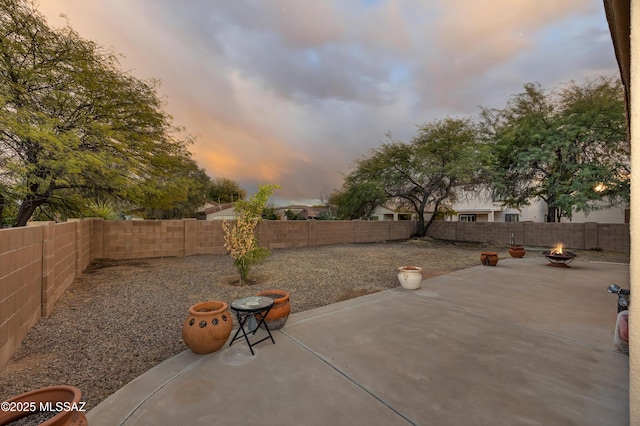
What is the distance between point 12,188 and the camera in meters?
8.69

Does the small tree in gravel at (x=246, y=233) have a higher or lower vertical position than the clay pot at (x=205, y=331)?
higher

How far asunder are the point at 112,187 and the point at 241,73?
7310mm

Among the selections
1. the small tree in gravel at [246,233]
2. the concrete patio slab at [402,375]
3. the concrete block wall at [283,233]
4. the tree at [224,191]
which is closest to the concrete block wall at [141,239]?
the concrete block wall at [283,233]

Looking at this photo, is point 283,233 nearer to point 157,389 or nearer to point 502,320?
point 502,320

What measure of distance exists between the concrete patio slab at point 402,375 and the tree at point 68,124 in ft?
29.0

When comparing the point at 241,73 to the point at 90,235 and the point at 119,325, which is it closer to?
→ the point at 90,235

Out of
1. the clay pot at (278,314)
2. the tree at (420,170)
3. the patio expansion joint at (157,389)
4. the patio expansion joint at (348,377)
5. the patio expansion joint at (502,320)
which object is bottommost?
the patio expansion joint at (157,389)

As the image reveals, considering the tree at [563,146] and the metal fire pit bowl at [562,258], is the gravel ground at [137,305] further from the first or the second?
the tree at [563,146]

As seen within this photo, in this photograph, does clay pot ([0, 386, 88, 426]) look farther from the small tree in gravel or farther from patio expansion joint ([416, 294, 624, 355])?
patio expansion joint ([416, 294, 624, 355])

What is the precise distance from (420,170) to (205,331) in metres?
18.0

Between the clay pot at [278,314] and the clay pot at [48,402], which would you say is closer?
the clay pot at [48,402]

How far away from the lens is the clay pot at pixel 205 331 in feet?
10.9

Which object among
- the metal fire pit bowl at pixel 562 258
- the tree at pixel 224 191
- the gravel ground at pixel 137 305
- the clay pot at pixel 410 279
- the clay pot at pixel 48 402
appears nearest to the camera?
the clay pot at pixel 48 402

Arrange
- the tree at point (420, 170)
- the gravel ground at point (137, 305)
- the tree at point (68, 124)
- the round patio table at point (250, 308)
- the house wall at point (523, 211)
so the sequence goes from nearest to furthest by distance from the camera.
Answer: the gravel ground at point (137, 305) → the round patio table at point (250, 308) → the tree at point (68, 124) → the tree at point (420, 170) → the house wall at point (523, 211)
